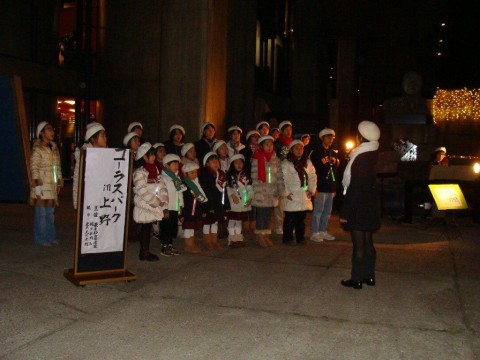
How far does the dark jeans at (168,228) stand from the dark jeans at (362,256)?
9.10 feet

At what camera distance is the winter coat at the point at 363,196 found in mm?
6570

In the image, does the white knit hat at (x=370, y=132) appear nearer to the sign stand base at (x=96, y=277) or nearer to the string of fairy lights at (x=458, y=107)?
the sign stand base at (x=96, y=277)

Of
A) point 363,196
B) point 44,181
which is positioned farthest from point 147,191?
point 363,196

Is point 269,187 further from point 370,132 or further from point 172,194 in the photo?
point 370,132

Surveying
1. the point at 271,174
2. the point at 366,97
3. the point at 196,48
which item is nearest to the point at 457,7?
the point at 366,97

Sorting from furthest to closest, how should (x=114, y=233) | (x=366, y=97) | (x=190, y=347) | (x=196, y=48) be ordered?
1. (x=366, y=97)
2. (x=196, y=48)
3. (x=114, y=233)
4. (x=190, y=347)

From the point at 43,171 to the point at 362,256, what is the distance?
4.82 metres

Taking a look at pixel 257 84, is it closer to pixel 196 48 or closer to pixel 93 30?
pixel 93 30

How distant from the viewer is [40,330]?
4996 millimetres

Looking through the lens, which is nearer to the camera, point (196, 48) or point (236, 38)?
point (196, 48)

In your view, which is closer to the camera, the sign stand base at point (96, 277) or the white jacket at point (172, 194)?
the sign stand base at point (96, 277)

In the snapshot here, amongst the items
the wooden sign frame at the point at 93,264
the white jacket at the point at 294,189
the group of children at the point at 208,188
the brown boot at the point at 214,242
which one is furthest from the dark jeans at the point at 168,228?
the white jacket at the point at 294,189

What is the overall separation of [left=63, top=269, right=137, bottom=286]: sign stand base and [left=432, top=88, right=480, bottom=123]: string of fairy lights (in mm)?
27835

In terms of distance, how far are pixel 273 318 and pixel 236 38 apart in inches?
475
